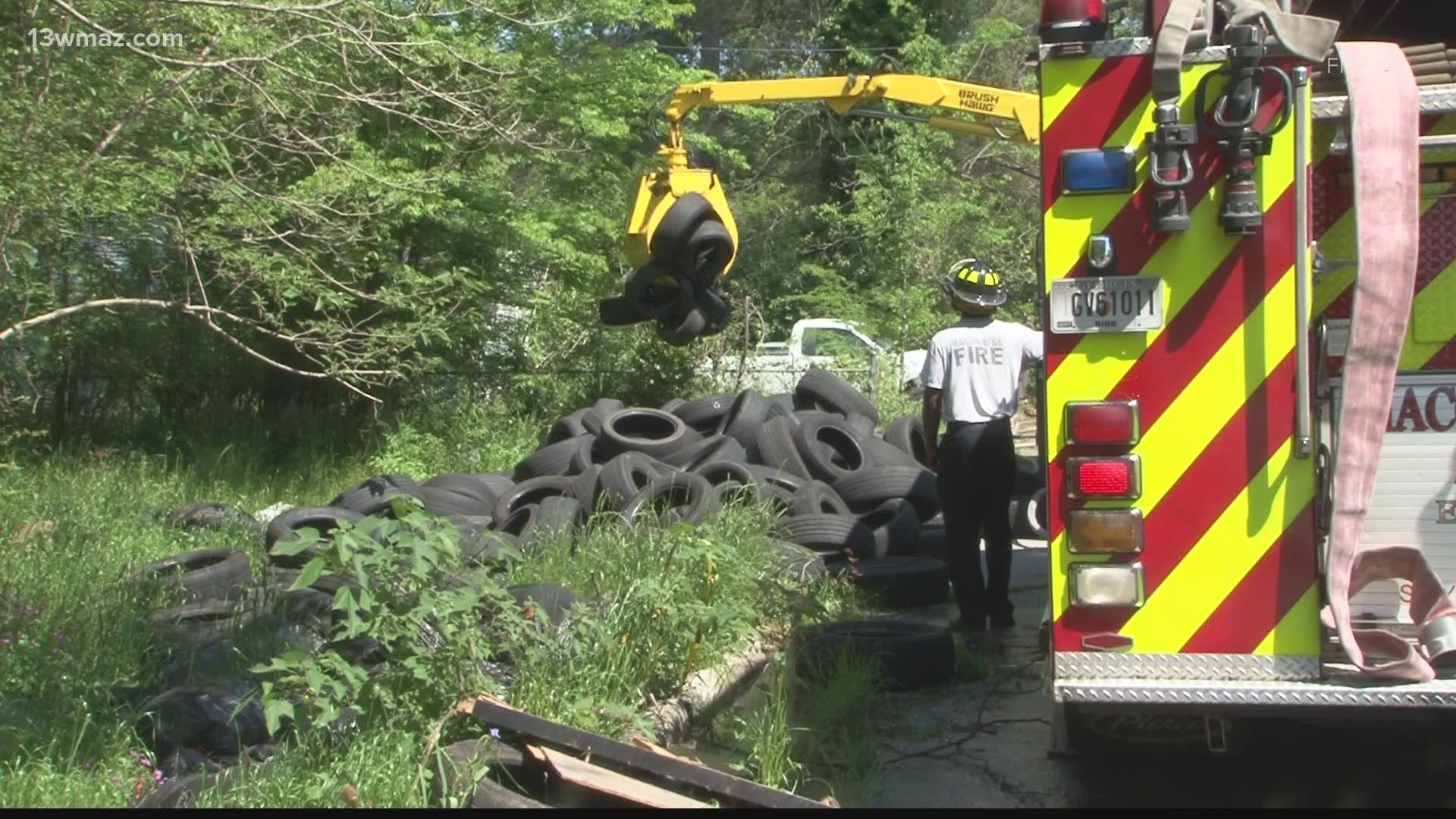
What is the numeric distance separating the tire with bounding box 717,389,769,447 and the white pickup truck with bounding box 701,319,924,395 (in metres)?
4.40

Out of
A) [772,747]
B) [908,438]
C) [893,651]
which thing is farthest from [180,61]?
[908,438]

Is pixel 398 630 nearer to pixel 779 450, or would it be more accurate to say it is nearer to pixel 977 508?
pixel 977 508

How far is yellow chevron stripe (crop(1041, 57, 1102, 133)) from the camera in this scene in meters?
4.41

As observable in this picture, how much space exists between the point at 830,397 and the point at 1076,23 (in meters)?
7.77

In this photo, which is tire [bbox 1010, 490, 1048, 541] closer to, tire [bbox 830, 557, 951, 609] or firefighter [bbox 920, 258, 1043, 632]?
tire [bbox 830, 557, 951, 609]

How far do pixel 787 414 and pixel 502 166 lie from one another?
4092 millimetres

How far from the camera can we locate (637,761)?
4570 millimetres

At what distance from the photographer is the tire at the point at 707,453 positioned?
1034 centimetres

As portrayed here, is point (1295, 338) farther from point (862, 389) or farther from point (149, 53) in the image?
point (862, 389)

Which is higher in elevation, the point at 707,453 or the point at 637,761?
the point at 637,761

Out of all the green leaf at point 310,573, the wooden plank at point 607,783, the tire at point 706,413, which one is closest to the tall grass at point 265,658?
the wooden plank at point 607,783

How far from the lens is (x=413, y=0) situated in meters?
11.0

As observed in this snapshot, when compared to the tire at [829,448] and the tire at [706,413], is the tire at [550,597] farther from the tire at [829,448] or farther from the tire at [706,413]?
the tire at [706,413]

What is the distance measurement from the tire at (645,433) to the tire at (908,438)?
1.85m
